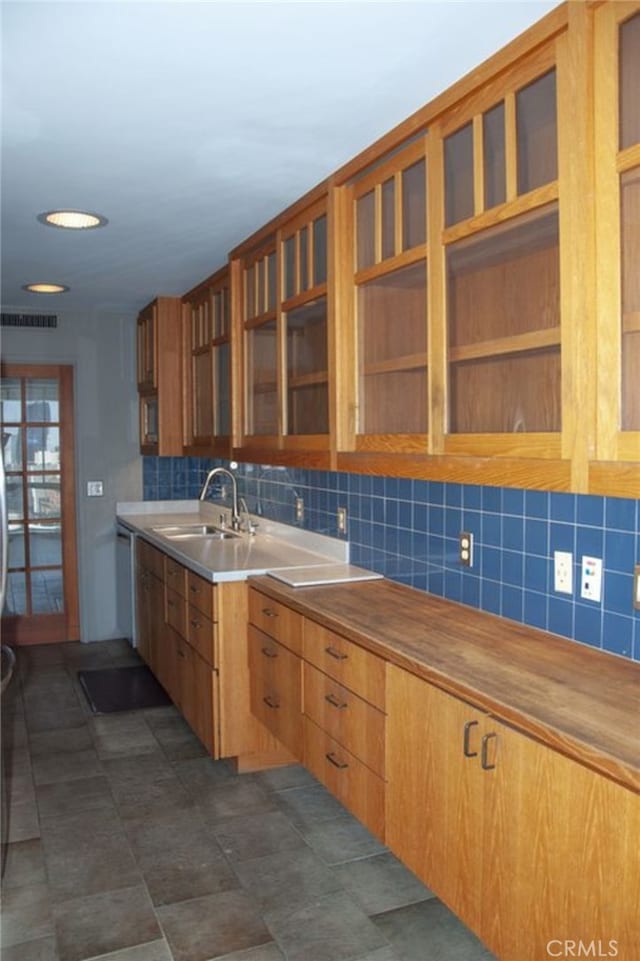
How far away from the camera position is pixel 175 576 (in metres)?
3.94

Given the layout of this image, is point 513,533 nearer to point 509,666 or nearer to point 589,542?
point 589,542

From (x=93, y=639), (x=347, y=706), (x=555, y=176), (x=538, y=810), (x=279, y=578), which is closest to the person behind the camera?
(x=538, y=810)

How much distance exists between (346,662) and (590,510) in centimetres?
84

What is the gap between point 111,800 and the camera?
10.2ft

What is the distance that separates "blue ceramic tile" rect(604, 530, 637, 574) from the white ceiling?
48.2 inches

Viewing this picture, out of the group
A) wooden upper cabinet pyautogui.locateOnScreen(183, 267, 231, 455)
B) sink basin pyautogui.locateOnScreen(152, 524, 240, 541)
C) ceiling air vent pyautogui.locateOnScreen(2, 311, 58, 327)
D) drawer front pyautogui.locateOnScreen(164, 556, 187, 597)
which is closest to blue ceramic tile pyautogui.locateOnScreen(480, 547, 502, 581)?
drawer front pyautogui.locateOnScreen(164, 556, 187, 597)

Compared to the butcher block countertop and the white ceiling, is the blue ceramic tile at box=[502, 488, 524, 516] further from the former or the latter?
the white ceiling

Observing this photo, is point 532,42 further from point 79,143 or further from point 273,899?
point 273,899

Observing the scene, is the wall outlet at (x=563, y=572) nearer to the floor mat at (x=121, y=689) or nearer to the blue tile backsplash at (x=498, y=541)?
the blue tile backsplash at (x=498, y=541)

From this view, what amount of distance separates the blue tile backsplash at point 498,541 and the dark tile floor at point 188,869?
0.94 metres

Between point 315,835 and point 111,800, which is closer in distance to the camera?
point 315,835

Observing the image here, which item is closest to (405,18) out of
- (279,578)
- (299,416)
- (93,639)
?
(299,416)

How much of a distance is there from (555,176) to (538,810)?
1341mm

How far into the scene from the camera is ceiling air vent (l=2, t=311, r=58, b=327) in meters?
5.35
